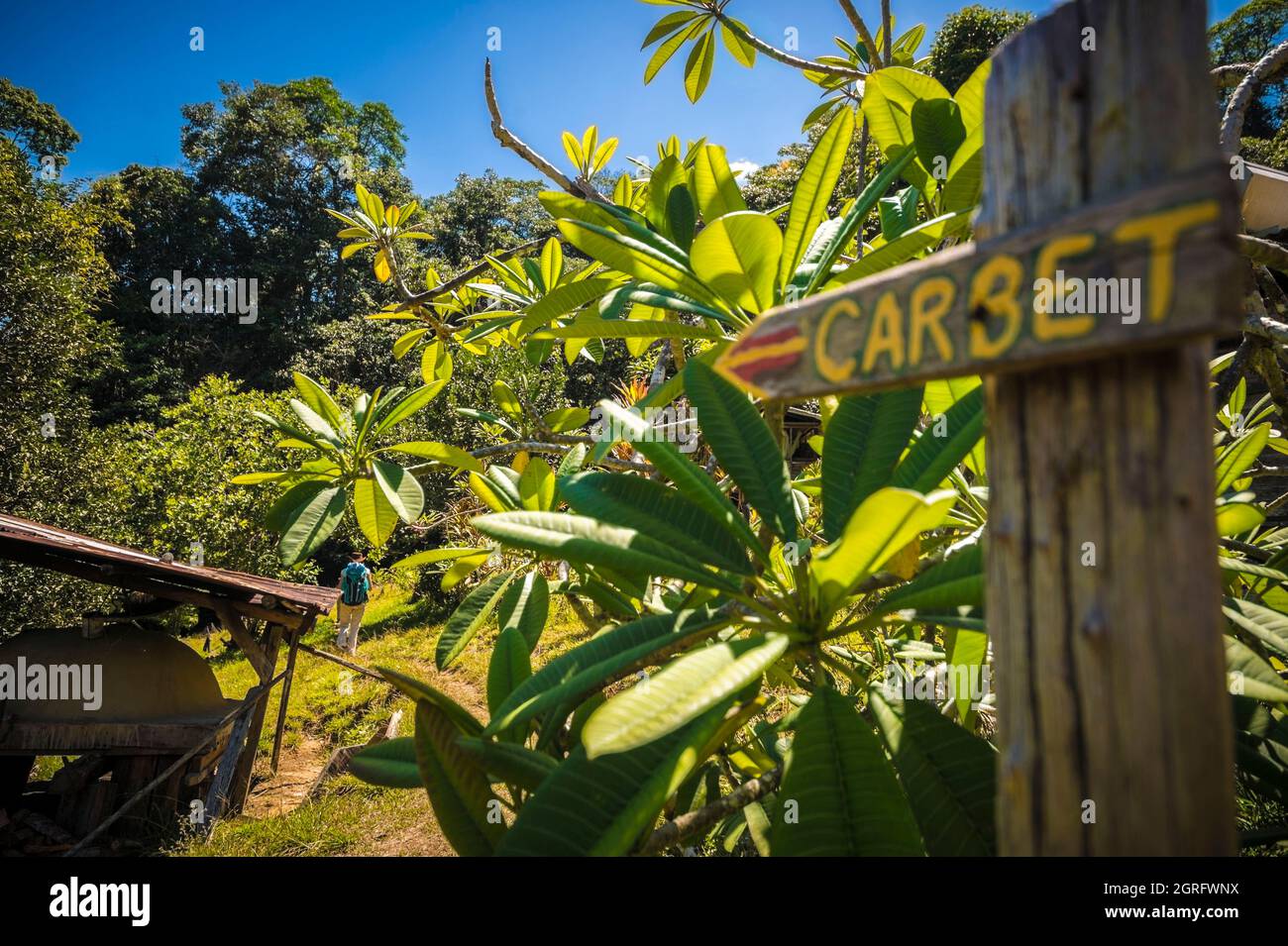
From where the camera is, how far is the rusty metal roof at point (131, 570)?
153 inches

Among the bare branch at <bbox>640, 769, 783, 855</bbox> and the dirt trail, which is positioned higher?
the bare branch at <bbox>640, 769, 783, 855</bbox>

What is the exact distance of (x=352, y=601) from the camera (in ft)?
26.1

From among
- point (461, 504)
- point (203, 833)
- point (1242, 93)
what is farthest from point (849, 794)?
point (461, 504)

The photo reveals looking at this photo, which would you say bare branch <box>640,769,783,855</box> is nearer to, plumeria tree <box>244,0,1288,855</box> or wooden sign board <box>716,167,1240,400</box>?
plumeria tree <box>244,0,1288,855</box>

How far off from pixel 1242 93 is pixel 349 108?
28.9 m

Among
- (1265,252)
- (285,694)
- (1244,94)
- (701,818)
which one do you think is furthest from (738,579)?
(285,694)

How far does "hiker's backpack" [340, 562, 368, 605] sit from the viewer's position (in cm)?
786

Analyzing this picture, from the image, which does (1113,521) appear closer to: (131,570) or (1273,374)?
(1273,374)

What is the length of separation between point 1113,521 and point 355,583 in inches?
337

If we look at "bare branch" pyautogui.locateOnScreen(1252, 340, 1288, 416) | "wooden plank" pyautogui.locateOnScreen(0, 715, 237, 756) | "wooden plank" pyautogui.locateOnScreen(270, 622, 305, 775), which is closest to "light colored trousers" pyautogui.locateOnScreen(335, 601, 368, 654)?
"wooden plank" pyautogui.locateOnScreen(270, 622, 305, 775)

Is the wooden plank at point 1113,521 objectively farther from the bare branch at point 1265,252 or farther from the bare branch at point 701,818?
the bare branch at point 1265,252

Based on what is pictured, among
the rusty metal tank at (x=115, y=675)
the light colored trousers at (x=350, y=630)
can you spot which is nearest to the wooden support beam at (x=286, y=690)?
the rusty metal tank at (x=115, y=675)

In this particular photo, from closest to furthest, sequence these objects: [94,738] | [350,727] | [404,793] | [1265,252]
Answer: [1265,252], [94,738], [404,793], [350,727]

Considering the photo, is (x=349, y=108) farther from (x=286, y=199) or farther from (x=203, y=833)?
(x=203, y=833)
